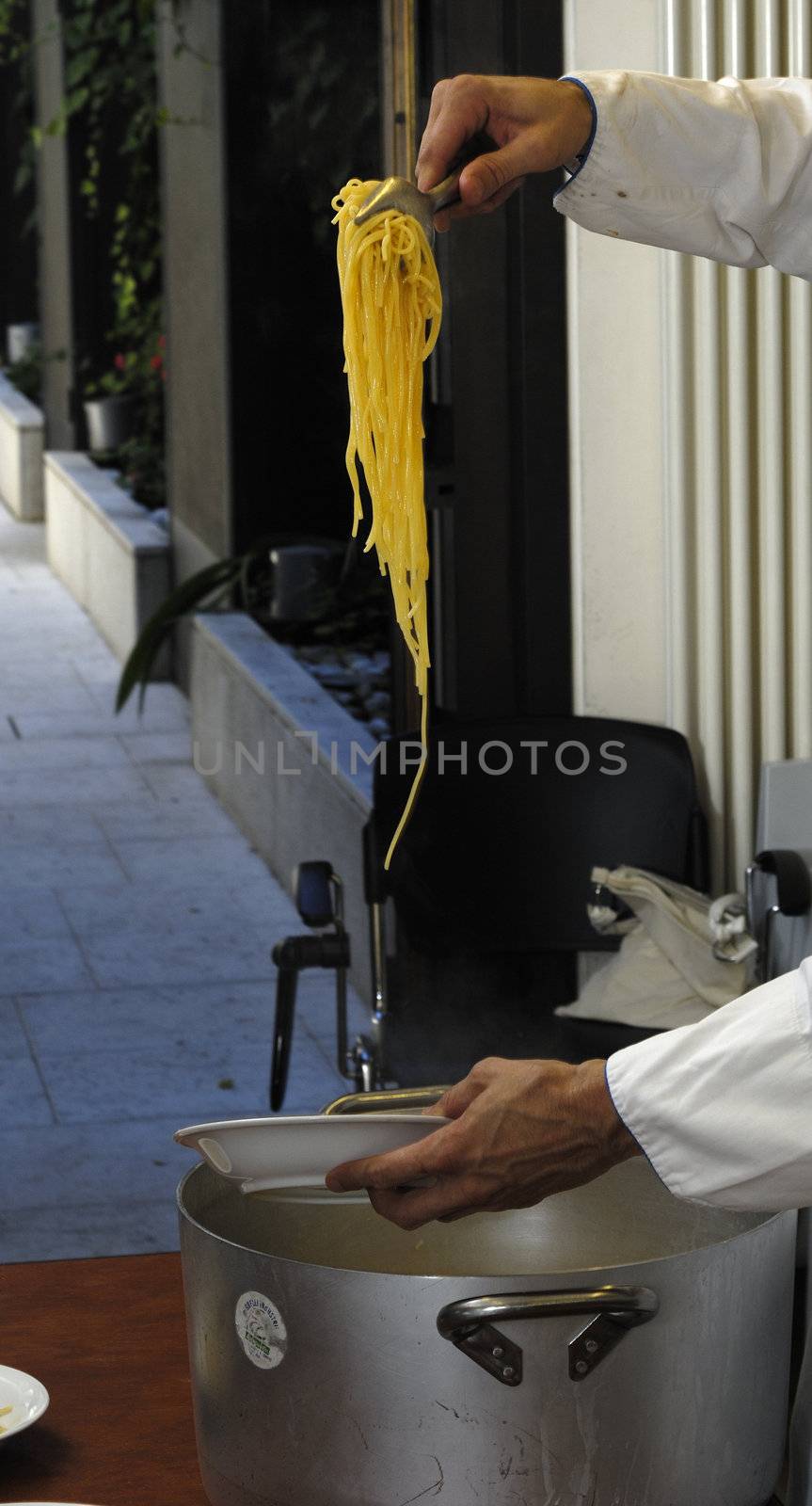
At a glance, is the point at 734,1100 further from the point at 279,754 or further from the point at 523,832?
the point at 279,754

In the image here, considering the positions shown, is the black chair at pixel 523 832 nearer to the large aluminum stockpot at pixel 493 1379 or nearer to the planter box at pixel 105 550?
the large aluminum stockpot at pixel 493 1379

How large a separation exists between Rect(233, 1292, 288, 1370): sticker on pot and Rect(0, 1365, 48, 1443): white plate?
0.24 m

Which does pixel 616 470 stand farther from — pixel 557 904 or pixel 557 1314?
pixel 557 1314

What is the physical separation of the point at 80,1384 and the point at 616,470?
7.63 feet

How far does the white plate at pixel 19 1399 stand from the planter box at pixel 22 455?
32.6 ft

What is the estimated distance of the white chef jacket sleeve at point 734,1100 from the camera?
47.1 inches

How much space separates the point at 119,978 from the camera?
496 cm

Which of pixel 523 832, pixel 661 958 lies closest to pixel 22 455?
pixel 523 832

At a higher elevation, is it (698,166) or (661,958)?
(698,166)

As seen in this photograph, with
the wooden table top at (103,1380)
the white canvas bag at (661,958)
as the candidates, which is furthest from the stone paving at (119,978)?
the wooden table top at (103,1380)

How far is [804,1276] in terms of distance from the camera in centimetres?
185

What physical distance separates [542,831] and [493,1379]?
2067 millimetres

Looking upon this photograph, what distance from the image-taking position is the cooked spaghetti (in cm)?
161

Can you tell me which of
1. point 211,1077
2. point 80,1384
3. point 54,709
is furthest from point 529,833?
point 54,709
